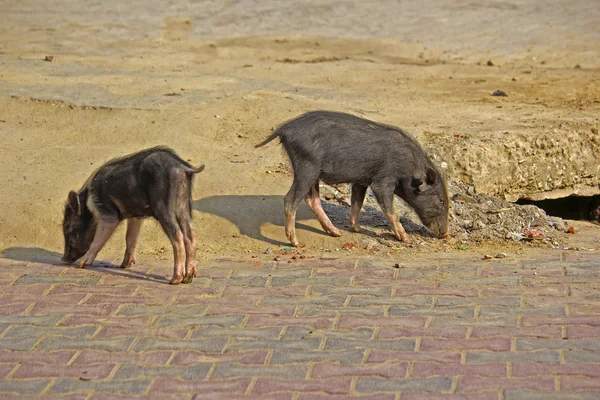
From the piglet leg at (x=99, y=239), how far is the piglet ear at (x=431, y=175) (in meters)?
3.17

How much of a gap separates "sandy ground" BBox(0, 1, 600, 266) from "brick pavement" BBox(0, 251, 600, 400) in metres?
0.92

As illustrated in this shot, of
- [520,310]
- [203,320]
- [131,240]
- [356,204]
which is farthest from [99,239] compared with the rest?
[520,310]

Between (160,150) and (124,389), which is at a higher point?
(160,150)

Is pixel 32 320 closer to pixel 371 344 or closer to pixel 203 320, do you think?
pixel 203 320

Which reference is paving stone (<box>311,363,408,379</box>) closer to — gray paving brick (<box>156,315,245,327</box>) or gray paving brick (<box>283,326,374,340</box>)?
gray paving brick (<box>283,326,374,340</box>)

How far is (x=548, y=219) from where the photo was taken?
34.1ft

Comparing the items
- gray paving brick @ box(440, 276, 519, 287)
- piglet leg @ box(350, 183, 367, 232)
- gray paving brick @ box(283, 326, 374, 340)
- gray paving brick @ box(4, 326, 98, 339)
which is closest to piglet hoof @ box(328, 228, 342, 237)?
piglet leg @ box(350, 183, 367, 232)

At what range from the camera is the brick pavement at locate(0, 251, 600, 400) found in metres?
6.31

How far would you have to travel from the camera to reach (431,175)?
32.3ft

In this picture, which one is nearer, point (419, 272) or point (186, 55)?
point (419, 272)

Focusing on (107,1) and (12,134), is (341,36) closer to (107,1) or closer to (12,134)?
(107,1)

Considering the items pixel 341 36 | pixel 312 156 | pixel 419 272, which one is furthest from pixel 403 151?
pixel 341 36

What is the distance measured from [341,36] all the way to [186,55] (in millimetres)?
3427

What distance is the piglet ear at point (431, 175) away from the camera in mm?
9852
